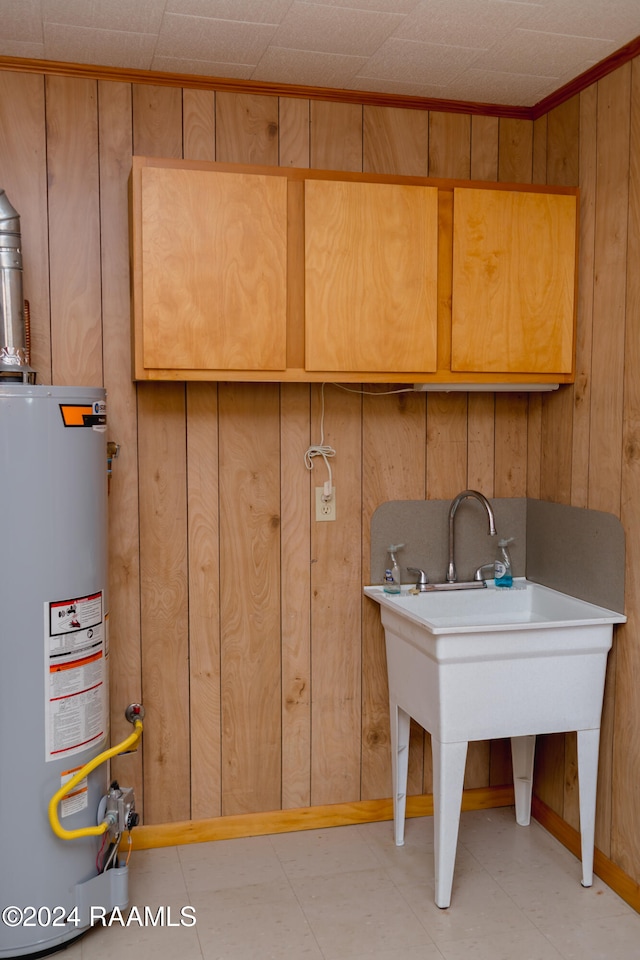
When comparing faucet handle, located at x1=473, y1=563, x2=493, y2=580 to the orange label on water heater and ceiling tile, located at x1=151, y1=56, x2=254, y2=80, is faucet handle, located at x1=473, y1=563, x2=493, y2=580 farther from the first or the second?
ceiling tile, located at x1=151, y1=56, x2=254, y2=80

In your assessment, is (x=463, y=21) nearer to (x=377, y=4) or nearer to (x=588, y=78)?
(x=377, y=4)

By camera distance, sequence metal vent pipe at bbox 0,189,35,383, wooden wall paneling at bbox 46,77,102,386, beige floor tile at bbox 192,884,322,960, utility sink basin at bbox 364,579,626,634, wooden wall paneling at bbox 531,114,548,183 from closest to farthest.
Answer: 1. beige floor tile at bbox 192,884,322,960
2. metal vent pipe at bbox 0,189,35,383
3. wooden wall paneling at bbox 46,77,102,386
4. utility sink basin at bbox 364,579,626,634
5. wooden wall paneling at bbox 531,114,548,183

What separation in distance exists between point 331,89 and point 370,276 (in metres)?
0.68

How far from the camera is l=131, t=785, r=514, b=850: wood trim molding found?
9.36 ft

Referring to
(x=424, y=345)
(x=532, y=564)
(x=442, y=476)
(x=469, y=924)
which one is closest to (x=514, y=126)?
(x=424, y=345)

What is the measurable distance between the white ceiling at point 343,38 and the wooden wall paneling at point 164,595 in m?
0.31

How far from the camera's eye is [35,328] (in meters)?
2.65

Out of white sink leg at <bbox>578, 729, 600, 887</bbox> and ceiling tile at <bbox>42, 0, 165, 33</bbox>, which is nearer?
ceiling tile at <bbox>42, 0, 165, 33</bbox>

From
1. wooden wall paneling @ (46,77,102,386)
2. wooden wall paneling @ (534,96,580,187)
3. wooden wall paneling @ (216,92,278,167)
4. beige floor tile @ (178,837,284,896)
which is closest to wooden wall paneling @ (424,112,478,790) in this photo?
wooden wall paneling @ (534,96,580,187)

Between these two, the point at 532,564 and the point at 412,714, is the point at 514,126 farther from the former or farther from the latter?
the point at 412,714

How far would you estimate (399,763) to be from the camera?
9.48ft

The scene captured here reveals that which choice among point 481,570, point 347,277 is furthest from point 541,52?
point 481,570

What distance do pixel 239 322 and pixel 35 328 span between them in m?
0.64

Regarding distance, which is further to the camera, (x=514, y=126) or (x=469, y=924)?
(x=514, y=126)
